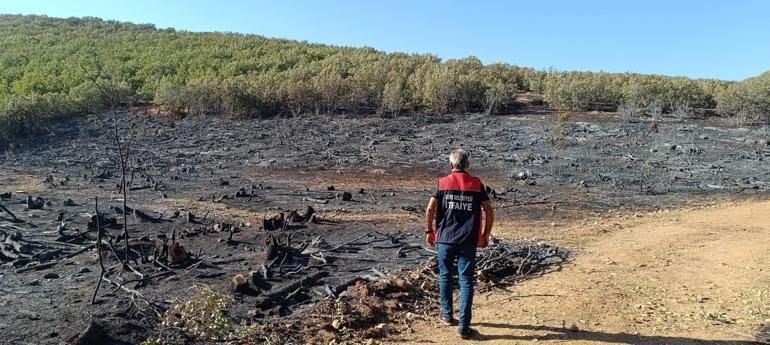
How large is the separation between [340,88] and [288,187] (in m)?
10.1

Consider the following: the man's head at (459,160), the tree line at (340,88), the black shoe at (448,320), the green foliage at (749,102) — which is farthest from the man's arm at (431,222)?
the green foliage at (749,102)

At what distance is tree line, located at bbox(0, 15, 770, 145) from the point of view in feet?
67.2

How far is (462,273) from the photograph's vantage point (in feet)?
15.3

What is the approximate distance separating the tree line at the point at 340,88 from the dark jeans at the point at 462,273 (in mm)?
14042

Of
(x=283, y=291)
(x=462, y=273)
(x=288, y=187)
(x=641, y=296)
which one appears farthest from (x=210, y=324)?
(x=288, y=187)

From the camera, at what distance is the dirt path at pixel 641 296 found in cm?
476

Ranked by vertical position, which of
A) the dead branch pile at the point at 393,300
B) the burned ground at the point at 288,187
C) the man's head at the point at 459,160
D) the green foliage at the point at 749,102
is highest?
the green foliage at the point at 749,102

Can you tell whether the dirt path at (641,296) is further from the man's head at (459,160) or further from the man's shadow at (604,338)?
the man's head at (459,160)

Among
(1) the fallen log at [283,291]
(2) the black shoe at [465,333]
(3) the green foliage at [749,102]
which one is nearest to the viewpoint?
(2) the black shoe at [465,333]

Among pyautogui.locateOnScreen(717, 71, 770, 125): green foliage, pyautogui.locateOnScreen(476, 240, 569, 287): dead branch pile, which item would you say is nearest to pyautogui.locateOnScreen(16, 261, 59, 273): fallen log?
pyautogui.locateOnScreen(476, 240, 569, 287): dead branch pile

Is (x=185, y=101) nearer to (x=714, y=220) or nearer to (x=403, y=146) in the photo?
(x=403, y=146)

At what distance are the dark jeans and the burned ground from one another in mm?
1445

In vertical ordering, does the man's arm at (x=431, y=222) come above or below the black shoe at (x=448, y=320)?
above

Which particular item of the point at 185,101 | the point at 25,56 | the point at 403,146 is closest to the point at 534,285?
the point at 403,146
